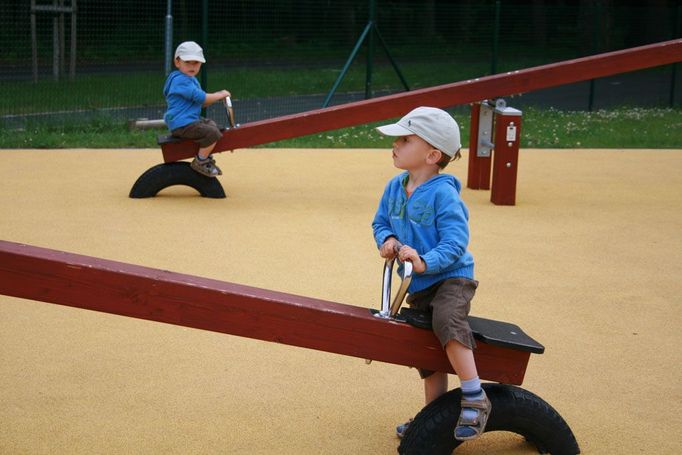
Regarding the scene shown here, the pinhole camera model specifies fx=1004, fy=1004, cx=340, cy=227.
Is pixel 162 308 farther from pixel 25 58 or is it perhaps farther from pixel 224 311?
pixel 25 58

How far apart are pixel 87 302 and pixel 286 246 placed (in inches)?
147

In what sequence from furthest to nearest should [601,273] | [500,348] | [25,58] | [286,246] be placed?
[25,58] < [286,246] < [601,273] < [500,348]

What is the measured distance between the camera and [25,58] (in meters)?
14.5

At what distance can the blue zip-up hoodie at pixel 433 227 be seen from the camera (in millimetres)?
3494

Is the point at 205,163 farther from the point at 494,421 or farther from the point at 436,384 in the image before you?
the point at 494,421

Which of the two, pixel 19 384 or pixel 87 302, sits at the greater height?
pixel 87 302

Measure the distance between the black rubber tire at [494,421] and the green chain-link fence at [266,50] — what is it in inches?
421

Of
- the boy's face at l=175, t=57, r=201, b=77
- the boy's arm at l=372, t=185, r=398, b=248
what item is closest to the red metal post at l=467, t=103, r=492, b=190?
the boy's face at l=175, t=57, r=201, b=77

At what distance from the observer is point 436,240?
364 cm

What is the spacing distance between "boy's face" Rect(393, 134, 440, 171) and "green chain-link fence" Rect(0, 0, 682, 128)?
1028cm

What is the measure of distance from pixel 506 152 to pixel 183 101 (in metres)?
2.73

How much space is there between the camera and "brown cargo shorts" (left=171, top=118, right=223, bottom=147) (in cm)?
815

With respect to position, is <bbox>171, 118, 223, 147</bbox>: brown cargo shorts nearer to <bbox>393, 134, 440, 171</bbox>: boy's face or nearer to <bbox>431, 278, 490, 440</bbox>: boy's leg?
<bbox>393, 134, 440, 171</bbox>: boy's face

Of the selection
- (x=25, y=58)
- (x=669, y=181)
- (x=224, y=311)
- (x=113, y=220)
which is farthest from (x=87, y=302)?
(x=25, y=58)
